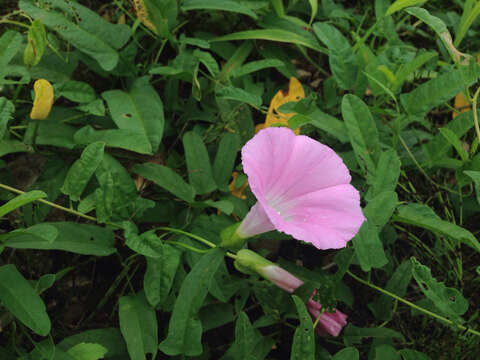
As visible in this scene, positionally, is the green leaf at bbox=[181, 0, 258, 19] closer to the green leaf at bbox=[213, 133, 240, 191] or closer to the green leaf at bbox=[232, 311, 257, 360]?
the green leaf at bbox=[213, 133, 240, 191]

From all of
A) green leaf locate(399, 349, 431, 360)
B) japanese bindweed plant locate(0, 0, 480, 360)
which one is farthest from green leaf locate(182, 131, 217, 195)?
green leaf locate(399, 349, 431, 360)

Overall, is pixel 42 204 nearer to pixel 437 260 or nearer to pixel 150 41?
pixel 150 41

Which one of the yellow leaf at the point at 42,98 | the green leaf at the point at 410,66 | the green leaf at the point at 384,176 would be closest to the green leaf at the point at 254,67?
the green leaf at the point at 410,66

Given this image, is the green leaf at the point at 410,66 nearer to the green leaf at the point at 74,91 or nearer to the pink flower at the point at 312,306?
the pink flower at the point at 312,306

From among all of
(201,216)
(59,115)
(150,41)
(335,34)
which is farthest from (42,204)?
(335,34)

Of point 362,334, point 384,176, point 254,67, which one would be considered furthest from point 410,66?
point 362,334

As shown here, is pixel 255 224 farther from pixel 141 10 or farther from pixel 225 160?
pixel 141 10
